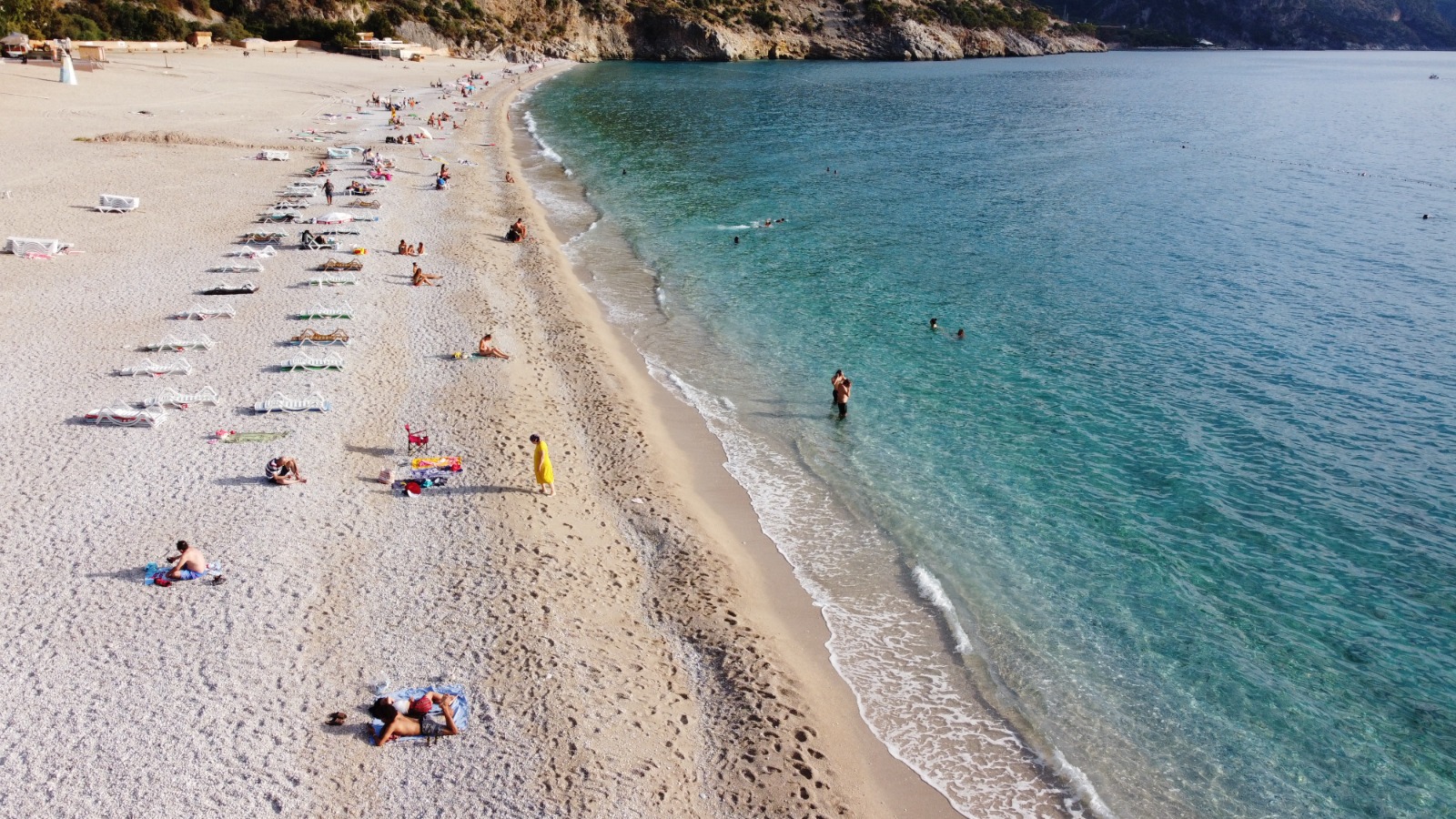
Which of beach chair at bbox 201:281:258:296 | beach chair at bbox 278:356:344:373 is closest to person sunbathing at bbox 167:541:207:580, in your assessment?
beach chair at bbox 278:356:344:373

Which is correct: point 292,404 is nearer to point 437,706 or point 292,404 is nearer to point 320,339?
point 320,339

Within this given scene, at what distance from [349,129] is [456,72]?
46.1 meters

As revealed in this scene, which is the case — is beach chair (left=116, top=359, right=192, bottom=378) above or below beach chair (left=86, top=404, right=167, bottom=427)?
above

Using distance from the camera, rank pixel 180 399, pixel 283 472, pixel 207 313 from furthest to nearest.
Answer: pixel 207 313 → pixel 180 399 → pixel 283 472

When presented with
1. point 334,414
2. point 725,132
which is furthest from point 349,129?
point 334,414

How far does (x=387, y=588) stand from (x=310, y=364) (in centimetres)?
1031

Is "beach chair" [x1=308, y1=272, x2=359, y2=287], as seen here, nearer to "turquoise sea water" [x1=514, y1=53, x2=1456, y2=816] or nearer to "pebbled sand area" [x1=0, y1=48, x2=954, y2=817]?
"pebbled sand area" [x1=0, y1=48, x2=954, y2=817]

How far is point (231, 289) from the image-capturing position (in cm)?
2867

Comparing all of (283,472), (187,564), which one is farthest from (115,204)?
(187,564)

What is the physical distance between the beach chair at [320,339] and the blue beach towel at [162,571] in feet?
35.6

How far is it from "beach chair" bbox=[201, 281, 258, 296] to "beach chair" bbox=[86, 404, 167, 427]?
9370mm

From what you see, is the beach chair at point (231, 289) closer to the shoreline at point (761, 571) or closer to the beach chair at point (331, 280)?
the beach chair at point (331, 280)

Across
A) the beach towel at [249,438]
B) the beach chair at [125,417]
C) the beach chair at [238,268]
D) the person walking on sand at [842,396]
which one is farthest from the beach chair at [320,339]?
the person walking on sand at [842,396]

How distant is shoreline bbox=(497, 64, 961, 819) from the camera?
1268cm
